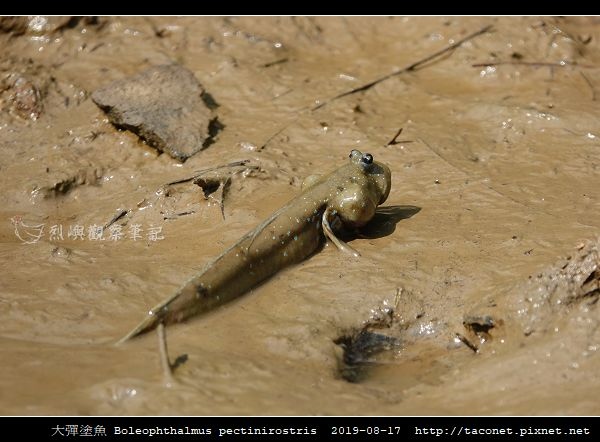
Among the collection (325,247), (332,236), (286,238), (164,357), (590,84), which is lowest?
(590,84)

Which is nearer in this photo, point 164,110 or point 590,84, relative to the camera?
point 164,110

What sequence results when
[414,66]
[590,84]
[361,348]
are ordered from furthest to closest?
1. [414,66]
2. [590,84]
3. [361,348]

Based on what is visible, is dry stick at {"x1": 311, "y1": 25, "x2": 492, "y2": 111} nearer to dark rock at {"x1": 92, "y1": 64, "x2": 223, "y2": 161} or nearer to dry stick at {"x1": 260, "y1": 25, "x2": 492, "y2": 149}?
Result: dry stick at {"x1": 260, "y1": 25, "x2": 492, "y2": 149}

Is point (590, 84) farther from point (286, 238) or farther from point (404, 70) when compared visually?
point (286, 238)

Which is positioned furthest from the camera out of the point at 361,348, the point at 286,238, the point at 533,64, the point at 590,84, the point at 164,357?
the point at 533,64

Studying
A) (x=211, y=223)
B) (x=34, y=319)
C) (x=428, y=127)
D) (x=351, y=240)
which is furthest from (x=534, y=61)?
(x=34, y=319)

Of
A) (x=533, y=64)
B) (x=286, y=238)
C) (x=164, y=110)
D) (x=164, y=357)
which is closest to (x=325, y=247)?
(x=286, y=238)

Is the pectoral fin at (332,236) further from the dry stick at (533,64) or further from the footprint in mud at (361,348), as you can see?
the dry stick at (533,64)

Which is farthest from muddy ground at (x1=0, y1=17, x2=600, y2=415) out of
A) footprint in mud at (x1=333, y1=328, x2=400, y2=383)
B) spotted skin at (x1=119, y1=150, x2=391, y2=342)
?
spotted skin at (x1=119, y1=150, x2=391, y2=342)
